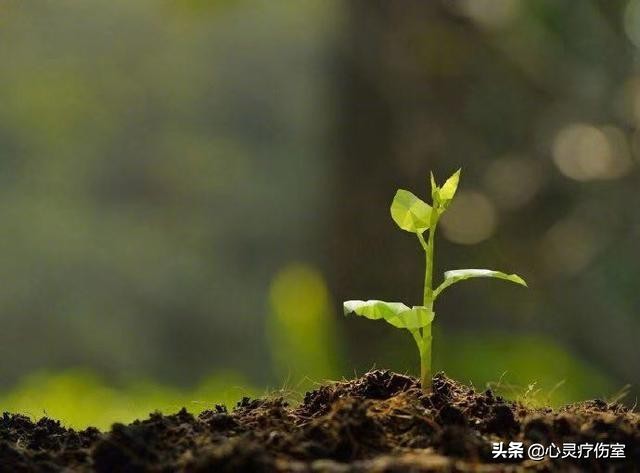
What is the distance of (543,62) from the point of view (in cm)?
344

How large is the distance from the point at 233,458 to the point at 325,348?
7.75ft

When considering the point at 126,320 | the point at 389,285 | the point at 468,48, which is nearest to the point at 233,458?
the point at 389,285

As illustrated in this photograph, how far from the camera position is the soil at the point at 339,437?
989 millimetres

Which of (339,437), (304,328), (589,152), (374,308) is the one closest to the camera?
(339,437)

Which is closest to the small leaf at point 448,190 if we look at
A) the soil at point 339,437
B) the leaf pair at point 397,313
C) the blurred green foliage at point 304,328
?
the leaf pair at point 397,313

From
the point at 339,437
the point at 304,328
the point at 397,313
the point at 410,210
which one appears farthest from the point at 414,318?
the point at 304,328

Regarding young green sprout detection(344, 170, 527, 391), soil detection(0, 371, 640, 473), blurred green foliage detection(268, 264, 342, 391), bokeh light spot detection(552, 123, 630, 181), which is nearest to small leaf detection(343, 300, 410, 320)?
young green sprout detection(344, 170, 527, 391)

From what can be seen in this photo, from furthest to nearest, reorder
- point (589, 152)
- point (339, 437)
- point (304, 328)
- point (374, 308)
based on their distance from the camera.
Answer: point (304, 328)
point (589, 152)
point (374, 308)
point (339, 437)

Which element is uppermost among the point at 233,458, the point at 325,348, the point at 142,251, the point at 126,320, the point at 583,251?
the point at 142,251

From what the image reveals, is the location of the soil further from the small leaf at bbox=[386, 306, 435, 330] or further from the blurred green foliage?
the blurred green foliage

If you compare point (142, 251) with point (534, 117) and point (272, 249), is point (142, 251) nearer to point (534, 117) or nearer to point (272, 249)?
point (272, 249)

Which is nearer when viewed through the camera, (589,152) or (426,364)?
(426,364)

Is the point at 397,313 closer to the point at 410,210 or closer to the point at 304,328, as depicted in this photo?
the point at 410,210

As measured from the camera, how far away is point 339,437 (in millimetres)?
1091
